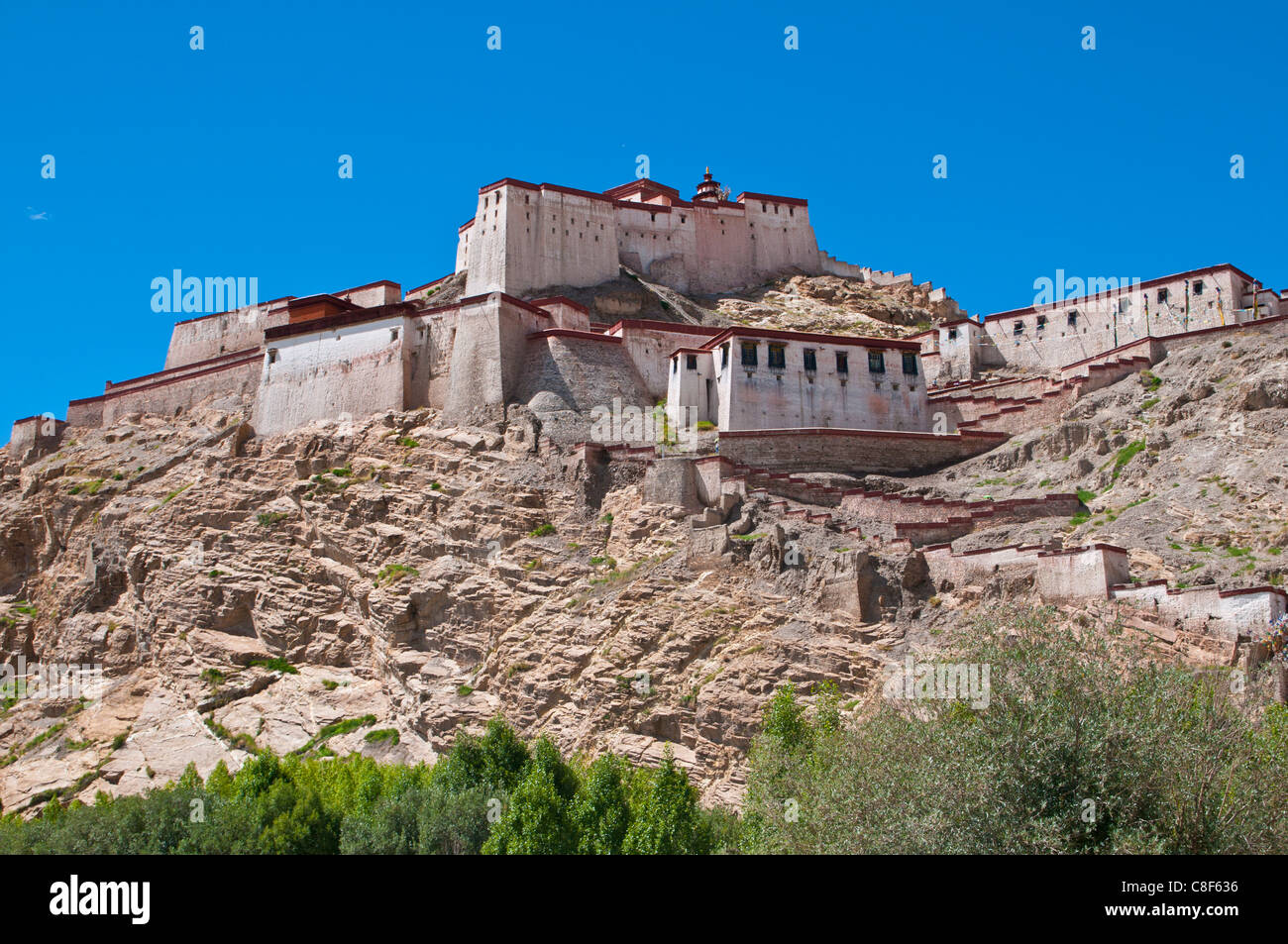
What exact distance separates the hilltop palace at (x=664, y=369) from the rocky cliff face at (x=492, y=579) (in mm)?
1510

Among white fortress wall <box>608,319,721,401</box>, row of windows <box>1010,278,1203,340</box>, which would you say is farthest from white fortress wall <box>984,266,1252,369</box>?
white fortress wall <box>608,319,721,401</box>

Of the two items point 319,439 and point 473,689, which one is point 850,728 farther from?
point 319,439

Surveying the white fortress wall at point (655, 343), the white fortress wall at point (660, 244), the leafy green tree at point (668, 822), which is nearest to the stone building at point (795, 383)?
the white fortress wall at point (655, 343)

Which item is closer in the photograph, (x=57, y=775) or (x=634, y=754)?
(x=634, y=754)

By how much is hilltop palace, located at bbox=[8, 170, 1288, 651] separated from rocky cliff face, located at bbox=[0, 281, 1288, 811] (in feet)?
4.95

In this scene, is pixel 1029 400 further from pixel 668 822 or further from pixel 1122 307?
pixel 668 822

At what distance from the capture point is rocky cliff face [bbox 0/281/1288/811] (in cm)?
3191

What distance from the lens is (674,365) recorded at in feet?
157

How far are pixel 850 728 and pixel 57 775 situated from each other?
84.2ft

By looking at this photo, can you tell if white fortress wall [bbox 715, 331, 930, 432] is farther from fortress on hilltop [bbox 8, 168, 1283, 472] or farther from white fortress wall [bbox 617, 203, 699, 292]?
white fortress wall [bbox 617, 203, 699, 292]

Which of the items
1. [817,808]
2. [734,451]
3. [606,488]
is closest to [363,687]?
[606,488]

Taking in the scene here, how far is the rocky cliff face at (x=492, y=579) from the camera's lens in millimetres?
31906

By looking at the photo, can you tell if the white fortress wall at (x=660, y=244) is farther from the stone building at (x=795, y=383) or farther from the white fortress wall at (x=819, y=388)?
the white fortress wall at (x=819, y=388)

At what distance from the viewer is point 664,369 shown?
50062 mm
